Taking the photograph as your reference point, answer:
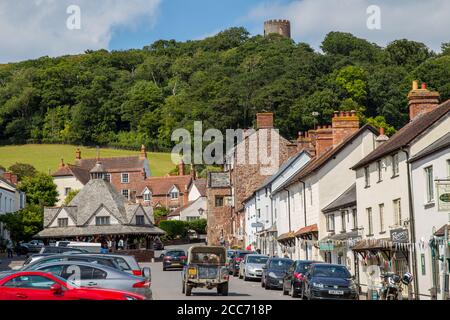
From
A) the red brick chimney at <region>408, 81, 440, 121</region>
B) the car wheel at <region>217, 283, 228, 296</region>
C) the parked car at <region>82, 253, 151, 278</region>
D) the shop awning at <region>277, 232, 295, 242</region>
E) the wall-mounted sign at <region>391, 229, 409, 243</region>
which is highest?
the red brick chimney at <region>408, 81, 440, 121</region>

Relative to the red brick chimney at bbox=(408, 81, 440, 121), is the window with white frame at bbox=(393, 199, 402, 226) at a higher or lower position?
lower

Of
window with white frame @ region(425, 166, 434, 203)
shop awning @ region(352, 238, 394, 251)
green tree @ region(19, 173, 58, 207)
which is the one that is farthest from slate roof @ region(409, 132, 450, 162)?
green tree @ region(19, 173, 58, 207)

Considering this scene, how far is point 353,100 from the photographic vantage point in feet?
409

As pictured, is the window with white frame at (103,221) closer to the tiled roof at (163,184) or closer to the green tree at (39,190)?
the green tree at (39,190)

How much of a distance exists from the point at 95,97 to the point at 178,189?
50.3 m

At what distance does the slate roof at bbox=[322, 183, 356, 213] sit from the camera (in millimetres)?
48469

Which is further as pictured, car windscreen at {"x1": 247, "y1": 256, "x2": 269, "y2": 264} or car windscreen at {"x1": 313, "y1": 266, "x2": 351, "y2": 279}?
car windscreen at {"x1": 247, "y1": 256, "x2": 269, "y2": 264}

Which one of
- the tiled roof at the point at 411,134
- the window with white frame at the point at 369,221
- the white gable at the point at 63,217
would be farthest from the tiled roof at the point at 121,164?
the tiled roof at the point at 411,134

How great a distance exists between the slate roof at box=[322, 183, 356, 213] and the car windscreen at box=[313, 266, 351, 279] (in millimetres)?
13055

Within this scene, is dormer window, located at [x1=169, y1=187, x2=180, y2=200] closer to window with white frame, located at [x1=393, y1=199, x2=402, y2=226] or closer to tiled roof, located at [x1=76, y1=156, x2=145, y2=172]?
tiled roof, located at [x1=76, y1=156, x2=145, y2=172]

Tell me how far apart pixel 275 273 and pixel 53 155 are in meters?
128

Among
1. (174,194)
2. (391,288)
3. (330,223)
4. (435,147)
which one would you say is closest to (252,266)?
(330,223)

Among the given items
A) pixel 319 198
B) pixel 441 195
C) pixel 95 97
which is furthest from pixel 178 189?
pixel 441 195

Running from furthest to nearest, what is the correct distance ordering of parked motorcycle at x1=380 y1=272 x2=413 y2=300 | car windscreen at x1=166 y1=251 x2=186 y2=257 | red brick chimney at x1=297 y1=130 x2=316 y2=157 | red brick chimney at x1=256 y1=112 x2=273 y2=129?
red brick chimney at x1=256 y1=112 x2=273 y2=129 < red brick chimney at x1=297 y1=130 x2=316 y2=157 < car windscreen at x1=166 y1=251 x2=186 y2=257 < parked motorcycle at x1=380 y1=272 x2=413 y2=300
